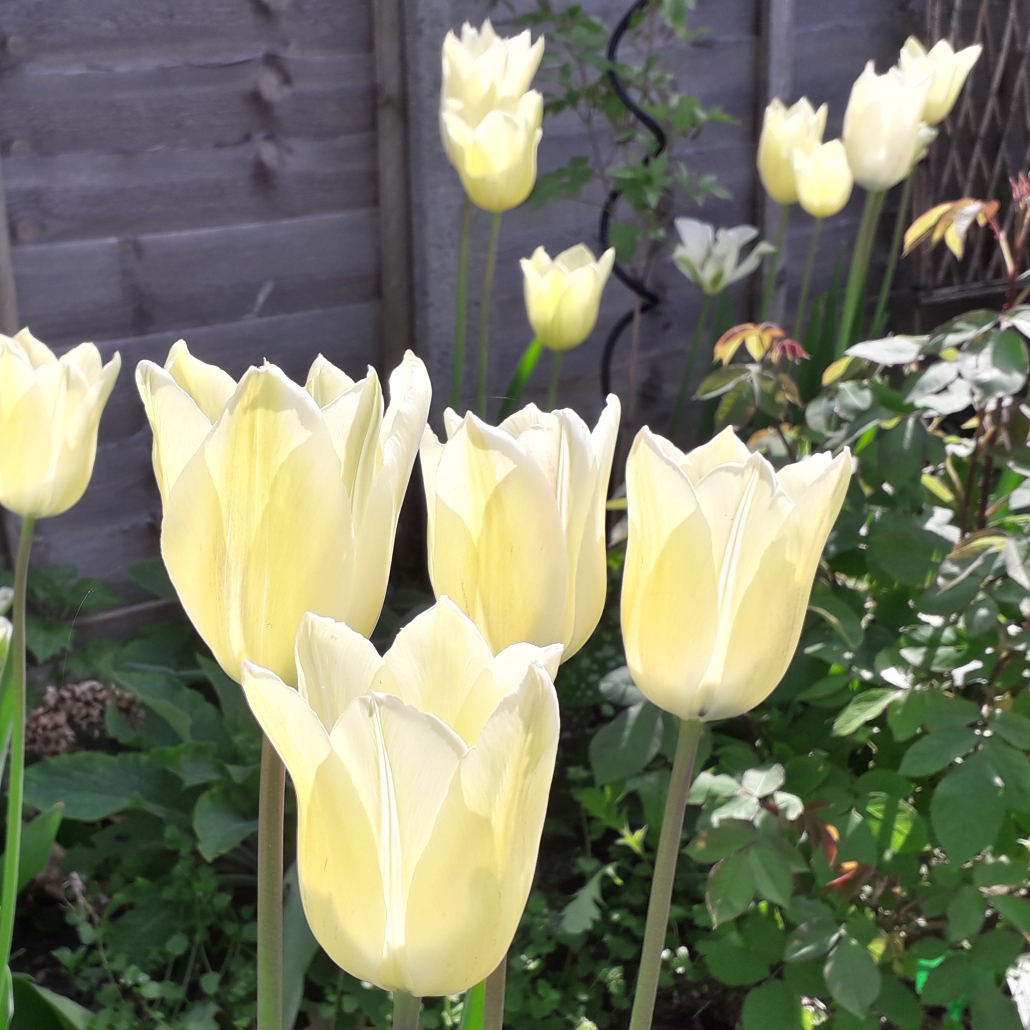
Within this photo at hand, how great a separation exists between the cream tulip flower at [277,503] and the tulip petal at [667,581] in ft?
0.36

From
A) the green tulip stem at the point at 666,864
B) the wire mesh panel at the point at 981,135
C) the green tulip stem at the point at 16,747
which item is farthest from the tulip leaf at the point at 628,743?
the wire mesh panel at the point at 981,135

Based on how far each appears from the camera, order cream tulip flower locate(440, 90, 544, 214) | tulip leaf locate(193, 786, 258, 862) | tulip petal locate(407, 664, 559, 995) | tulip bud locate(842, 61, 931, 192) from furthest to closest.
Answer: tulip bud locate(842, 61, 931, 192)
cream tulip flower locate(440, 90, 544, 214)
tulip leaf locate(193, 786, 258, 862)
tulip petal locate(407, 664, 559, 995)

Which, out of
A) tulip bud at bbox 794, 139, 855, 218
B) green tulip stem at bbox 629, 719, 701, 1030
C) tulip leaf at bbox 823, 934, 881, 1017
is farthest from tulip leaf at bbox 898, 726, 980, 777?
tulip bud at bbox 794, 139, 855, 218

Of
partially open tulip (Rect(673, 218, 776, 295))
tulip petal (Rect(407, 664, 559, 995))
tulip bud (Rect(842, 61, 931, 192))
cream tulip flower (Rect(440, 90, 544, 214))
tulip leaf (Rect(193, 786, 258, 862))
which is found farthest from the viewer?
partially open tulip (Rect(673, 218, 776, 295))

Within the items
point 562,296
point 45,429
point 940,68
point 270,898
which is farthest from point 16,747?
point 940,68

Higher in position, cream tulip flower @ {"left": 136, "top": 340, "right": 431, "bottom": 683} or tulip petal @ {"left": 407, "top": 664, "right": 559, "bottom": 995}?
cream tulip flower @ {"left": 136, "top": 340, "right": 431, "bottom": 683}

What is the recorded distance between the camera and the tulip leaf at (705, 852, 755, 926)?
937mm

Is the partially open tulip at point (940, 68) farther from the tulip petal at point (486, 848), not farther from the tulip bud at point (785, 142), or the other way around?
the tulip petal at point (486, 848)

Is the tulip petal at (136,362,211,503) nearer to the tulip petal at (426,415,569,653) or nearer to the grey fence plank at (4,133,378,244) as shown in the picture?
the tulip petal at (426,415,569,653)

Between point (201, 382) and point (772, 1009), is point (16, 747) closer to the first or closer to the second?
point (201, 382)

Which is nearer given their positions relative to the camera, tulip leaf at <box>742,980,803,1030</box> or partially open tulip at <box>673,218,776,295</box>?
tulip leaf at <box>742,980,803,1030</box>

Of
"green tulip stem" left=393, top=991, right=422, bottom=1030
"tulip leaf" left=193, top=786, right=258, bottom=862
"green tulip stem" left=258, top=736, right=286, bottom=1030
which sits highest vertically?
"green tulip stem" left=393, top=991, right=422, bottom=1030

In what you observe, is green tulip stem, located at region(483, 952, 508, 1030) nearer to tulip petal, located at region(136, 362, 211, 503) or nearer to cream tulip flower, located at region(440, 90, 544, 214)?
tulip petal, located at region(136, 362, 211, 503)

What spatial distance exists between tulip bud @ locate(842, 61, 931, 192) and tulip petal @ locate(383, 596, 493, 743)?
158cm
